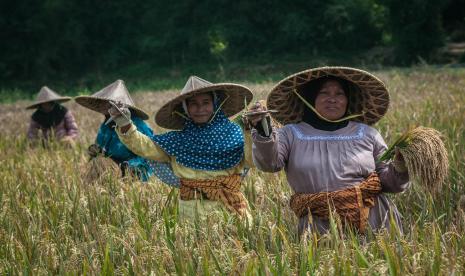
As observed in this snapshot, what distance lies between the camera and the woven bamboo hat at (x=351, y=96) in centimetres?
258

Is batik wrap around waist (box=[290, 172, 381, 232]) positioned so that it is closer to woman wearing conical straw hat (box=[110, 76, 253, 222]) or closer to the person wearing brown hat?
the person wearing brown hat

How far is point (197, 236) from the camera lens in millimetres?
2469

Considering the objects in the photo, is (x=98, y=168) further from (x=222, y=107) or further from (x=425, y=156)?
(x=425, y=156)

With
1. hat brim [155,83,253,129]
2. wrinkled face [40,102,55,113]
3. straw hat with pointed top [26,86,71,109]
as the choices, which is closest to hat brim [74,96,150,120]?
hat brim [155,83,253,129]

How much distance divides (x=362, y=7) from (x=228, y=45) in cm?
810

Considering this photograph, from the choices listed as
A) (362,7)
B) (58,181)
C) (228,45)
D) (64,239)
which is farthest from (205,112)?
(228,45)

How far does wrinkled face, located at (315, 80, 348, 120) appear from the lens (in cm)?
252

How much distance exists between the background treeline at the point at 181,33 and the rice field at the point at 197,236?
22977mm

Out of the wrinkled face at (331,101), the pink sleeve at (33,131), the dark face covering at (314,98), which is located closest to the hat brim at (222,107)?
the dark face covering at (314,98)

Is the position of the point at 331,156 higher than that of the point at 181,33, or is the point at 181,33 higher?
the point at 181,33

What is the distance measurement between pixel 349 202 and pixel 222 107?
1.19 meters

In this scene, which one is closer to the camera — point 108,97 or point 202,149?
point 202,149

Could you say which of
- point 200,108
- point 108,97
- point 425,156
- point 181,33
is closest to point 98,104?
point 108,97

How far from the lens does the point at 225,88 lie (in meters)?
3.14
